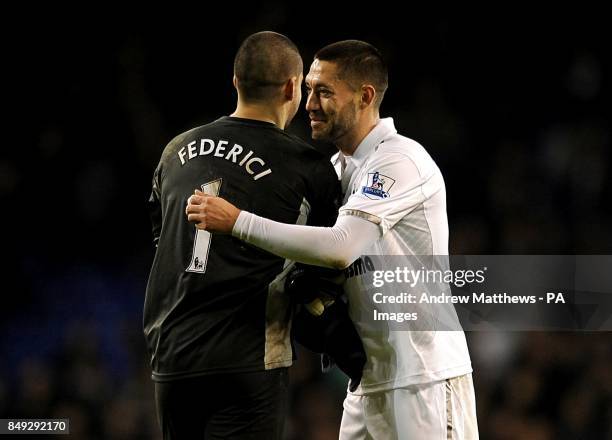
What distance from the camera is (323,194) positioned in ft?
10.9

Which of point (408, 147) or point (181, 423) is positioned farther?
point (408, 147)

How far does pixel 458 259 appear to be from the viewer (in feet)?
19.8

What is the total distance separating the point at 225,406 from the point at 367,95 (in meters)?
1.36

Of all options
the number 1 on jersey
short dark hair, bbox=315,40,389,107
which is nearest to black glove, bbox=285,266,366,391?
the number 1 on jersey

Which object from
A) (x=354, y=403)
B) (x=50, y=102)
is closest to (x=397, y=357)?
(x=354, y=403)

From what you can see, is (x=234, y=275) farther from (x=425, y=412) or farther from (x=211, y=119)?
(x=211, y=119)

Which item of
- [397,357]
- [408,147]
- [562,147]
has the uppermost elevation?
[562,147]

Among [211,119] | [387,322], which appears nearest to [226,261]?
[387,322]

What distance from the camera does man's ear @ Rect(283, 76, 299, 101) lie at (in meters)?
3.31

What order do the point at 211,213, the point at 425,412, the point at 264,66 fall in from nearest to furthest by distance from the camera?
the point at 211,213
the point at 264,66
the point at 425,412

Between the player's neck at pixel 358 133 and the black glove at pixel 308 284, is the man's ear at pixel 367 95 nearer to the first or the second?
the player's neck at pixel 358 133

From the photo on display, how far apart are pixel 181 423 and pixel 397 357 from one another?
0.81m

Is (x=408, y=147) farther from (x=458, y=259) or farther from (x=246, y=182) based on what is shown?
(x=458, y=259)

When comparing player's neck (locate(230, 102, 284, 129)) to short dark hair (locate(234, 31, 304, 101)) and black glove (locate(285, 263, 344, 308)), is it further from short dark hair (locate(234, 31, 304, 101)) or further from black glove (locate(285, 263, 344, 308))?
black glove (locate(285, 263, 344, 308))
